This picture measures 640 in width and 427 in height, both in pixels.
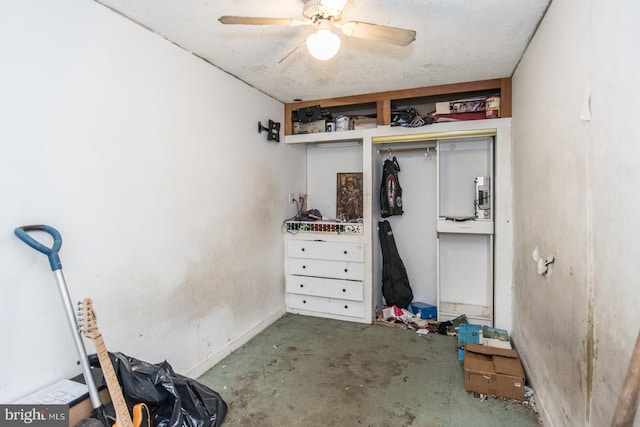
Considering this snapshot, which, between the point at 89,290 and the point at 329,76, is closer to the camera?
the point at 89,290

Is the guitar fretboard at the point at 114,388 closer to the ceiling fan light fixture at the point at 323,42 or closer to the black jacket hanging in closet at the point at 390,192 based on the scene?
the ceiling fan light fixture at the point at 323,42

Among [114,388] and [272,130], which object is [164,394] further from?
[272,130]

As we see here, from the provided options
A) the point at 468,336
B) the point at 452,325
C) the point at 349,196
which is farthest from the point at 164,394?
the point at 349,196

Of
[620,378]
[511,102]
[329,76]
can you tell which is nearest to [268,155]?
[329,76]

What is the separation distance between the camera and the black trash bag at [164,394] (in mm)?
1554

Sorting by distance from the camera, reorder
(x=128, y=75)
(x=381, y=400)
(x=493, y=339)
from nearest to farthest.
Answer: (x=128, y=75) < (x=381, y=400) < (x=493, y=339)

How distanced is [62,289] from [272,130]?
2327 millimetres

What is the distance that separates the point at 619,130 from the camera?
1101mm

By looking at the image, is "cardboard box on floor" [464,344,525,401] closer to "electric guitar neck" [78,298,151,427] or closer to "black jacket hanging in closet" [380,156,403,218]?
"black jacket hanging in closet" [380,156,403,218]

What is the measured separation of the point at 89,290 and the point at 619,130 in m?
2.35

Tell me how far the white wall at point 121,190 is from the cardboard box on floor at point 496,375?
5.98 feet

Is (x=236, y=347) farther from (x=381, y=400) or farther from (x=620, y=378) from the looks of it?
(x=620, y=378)

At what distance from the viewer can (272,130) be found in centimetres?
333

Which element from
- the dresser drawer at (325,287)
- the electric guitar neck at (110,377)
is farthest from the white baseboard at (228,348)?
the electric guitar neck at (110,377)
